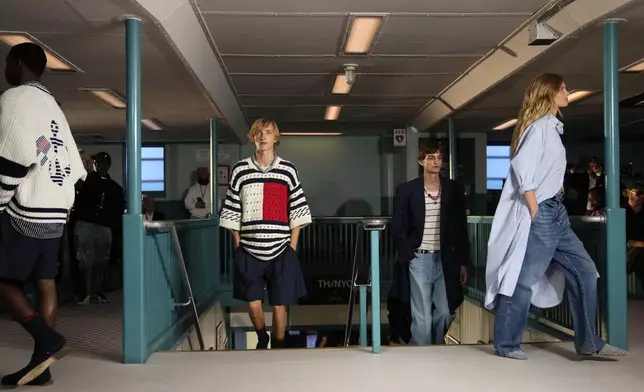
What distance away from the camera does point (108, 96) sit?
9422 mm

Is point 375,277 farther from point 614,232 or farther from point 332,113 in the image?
point 332,113

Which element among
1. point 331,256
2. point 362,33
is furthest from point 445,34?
point 331,256

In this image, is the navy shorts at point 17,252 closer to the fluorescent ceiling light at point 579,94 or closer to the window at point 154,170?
the fluorescent ceiling light at point 579,94

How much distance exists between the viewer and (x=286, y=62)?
7656 mm

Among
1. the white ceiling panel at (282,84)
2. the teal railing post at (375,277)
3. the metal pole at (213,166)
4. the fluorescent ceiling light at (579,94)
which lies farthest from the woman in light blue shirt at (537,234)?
the metal pole at (213,166)

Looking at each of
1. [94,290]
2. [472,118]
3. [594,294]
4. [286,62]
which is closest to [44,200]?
[594,294]

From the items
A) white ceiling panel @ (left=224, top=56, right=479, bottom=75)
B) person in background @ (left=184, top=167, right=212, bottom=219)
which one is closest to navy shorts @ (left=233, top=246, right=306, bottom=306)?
white ceiling panel @ (left=224, top=56, right=479, bottom=75)

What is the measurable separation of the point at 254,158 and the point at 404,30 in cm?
216

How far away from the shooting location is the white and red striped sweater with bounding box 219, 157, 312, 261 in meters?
4.90

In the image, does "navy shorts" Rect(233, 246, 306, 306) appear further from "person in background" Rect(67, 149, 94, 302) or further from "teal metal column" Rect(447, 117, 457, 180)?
"teal metal column" Rect(447, 117, 457, 180)

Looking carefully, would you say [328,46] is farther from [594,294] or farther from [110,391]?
[110,391]

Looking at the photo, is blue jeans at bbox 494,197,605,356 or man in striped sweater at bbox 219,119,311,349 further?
man in striped sweater at bbox 219,119,311,349

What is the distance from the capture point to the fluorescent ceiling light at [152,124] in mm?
11766

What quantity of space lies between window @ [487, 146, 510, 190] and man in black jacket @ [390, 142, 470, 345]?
9991mm
